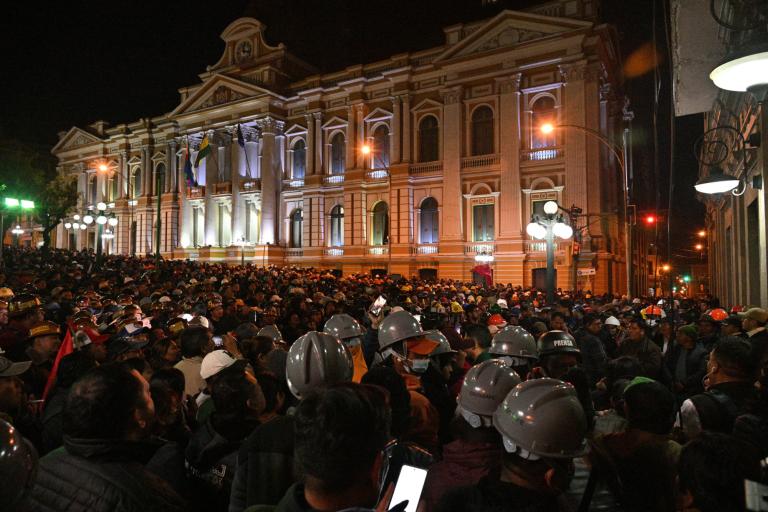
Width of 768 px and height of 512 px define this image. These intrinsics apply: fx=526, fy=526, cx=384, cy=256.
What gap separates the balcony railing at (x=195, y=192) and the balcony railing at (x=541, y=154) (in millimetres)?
26749

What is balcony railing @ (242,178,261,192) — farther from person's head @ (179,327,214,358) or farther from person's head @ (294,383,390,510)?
person's head @ (294,383,390,510)

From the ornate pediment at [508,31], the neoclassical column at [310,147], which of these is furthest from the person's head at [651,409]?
the neoclassical column at [310,147]

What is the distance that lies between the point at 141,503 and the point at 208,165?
4406 centimetres

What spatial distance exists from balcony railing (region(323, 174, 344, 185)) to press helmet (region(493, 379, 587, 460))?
35.2m

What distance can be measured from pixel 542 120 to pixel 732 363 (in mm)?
27740

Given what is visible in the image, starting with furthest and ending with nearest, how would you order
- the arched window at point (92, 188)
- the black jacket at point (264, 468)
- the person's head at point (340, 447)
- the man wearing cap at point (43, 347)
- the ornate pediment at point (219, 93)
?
the arched window at point (92, 188) < the ornate pediment at point (219, 93) < the man wearing cap at point (43, 347) < the black jacket at point (264, 468) < the person's head at point (340, 447)

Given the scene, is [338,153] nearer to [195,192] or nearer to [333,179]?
[333,179]

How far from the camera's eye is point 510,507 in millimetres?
2125

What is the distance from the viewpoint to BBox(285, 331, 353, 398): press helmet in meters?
3.34

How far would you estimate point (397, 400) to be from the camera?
132 inches

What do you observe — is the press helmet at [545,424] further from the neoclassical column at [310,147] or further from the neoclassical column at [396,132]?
the neoclassical column at [310,147]

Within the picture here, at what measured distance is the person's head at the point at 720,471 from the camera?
6.75 feet

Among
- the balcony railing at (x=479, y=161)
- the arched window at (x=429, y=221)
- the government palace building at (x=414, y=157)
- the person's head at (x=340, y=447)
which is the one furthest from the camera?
the arched window at (x=429, y=221)

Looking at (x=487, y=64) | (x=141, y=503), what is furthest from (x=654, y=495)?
(x=487, y=64)
